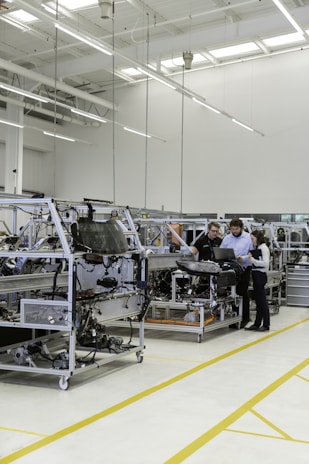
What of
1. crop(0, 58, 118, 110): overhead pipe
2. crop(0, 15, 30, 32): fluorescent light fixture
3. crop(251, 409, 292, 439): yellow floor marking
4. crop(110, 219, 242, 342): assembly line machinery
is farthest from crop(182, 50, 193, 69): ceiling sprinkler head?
crop(251, 409, 292, 439): yellow floor marking

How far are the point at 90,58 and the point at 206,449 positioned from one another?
14.1 meters

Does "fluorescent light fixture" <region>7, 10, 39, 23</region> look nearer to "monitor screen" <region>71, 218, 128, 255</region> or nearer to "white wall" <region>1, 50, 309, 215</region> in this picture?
"white wall" <region>1, 50, 309, 215</region>

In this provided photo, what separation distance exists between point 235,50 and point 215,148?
3189mm

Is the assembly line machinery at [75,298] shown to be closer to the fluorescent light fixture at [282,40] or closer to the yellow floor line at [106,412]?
the yellow floor line at [106,412]

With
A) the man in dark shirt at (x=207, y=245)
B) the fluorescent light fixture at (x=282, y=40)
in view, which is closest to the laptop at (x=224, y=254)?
the man in dark shirt at (x=207, y=245)

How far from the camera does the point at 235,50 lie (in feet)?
55.5

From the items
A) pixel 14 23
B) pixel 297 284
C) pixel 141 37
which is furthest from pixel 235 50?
pixel 297 284

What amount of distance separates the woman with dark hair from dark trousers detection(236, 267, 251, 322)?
267mm

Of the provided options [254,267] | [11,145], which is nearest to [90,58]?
[11,145]

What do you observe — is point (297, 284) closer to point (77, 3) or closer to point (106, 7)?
point (106, 7)

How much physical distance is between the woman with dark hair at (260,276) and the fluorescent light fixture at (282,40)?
9.52 meters

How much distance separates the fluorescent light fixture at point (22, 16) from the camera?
43.8 ft

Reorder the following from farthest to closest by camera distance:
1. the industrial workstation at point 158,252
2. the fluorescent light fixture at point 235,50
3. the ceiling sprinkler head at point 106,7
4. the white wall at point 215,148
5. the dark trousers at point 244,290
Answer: the white wall at point 215,148, the fluorescent light fixture at point 235,50, the ceiling sprinkler head at point 106,7, the dark trousers at point 244,290, the industrial workstation at point 158,252

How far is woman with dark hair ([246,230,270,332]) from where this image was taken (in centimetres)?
826
